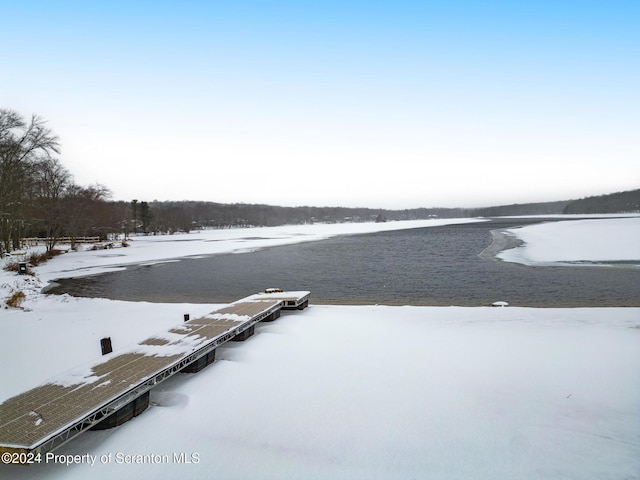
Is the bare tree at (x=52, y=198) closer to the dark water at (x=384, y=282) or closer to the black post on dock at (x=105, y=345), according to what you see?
the dark water at (x=384, y=282)

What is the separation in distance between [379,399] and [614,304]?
12.0 m

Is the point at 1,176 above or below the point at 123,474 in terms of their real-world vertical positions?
above

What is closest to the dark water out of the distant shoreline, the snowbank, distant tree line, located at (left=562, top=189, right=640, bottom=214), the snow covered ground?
the distant shoreline

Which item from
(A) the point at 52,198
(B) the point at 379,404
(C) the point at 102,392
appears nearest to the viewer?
(C) the point at 102,392

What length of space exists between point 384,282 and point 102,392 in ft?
49.9

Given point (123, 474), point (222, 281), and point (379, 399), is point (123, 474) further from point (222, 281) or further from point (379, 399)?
point (222, 281)

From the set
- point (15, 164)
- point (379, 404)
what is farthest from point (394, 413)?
point (15, 164)

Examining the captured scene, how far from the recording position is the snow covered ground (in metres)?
4.14

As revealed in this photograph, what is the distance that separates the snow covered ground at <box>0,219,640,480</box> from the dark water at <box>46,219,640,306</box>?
5433 millimetres

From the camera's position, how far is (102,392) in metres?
5.06

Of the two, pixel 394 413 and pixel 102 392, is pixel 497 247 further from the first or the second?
pixel 102 392

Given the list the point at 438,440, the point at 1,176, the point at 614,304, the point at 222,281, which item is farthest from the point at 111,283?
the point at 614,304

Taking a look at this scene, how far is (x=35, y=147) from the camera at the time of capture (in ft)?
99.9

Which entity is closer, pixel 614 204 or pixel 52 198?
pixel 52 198
